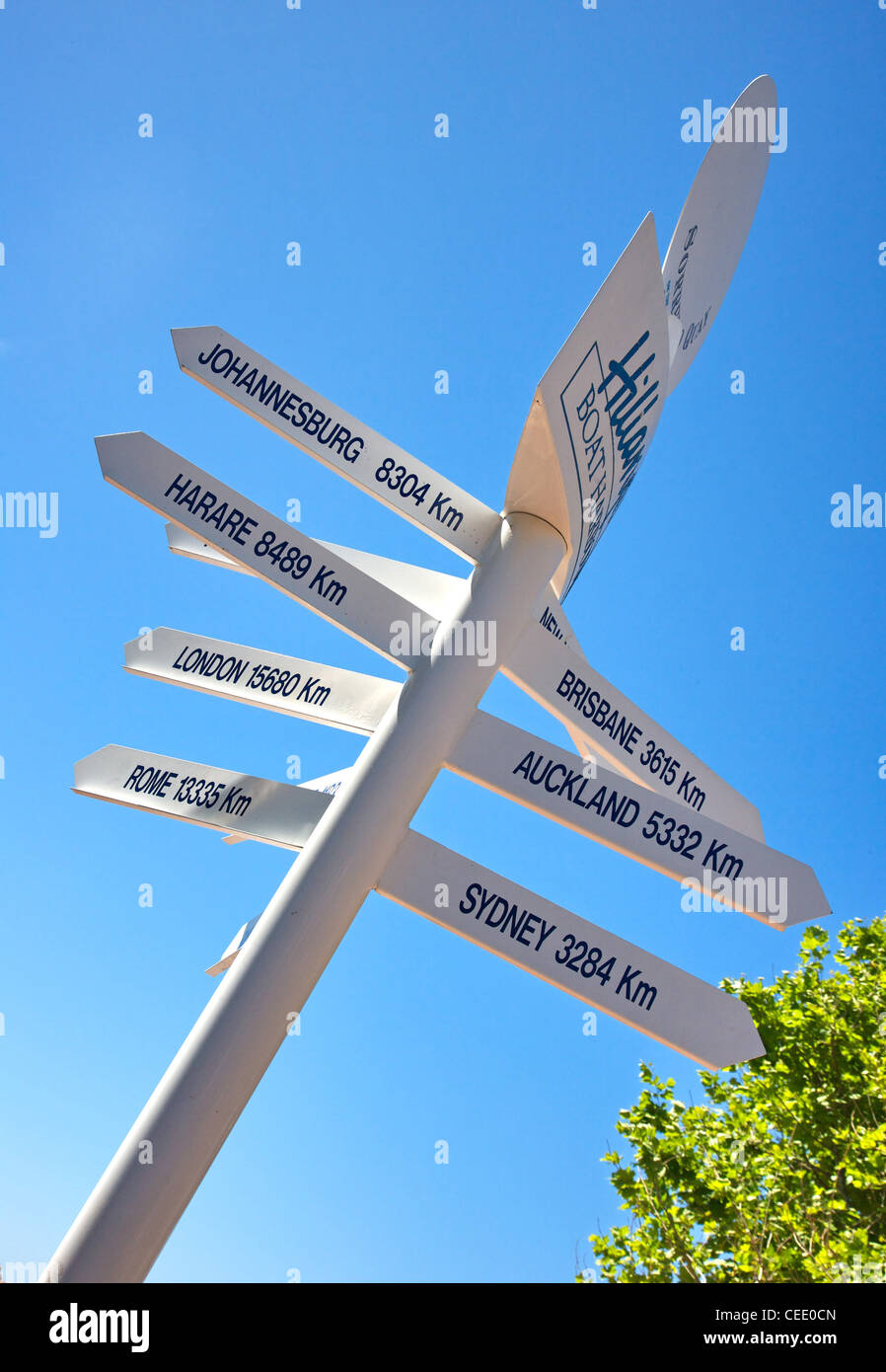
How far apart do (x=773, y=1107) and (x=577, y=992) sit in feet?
27.5

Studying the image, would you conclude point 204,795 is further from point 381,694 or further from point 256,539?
point 256,539

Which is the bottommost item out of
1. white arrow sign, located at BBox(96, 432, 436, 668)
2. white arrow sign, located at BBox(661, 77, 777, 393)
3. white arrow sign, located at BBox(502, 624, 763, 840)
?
white arrow sign, located at BBox(502, 624, 763, 840)

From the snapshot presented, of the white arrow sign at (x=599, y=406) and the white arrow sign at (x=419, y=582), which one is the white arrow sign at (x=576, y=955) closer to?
the white arrow sign at (x=419, y=582)

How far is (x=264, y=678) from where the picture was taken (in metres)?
5.17

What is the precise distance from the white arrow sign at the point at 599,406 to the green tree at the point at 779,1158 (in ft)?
26.2

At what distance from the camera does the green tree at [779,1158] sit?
9.88 metres

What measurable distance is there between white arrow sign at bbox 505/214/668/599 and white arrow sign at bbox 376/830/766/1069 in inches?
74.5

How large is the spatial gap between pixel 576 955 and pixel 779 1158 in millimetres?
8321

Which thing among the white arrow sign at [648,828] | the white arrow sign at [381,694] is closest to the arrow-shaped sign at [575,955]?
the white arrow sign at [648,828]

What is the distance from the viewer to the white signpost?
372 centimetres

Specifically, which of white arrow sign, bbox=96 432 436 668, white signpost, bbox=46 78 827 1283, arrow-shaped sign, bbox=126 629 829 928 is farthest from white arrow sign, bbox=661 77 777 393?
arrow-shaped sign, bbox=126 629 829 928

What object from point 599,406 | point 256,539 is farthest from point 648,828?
point 256,539

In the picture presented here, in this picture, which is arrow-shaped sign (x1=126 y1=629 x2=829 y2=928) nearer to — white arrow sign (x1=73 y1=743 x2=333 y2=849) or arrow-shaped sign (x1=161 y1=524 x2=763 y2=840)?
arrow-shaped sign (x1=161 y1=524 x2=763 y2=840)
